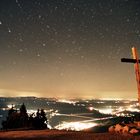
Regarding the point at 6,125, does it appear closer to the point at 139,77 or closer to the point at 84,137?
the point at 84,137

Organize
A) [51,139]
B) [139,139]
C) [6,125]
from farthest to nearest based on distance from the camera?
1. [6,125]
2. [51,139]
3. [139,139]

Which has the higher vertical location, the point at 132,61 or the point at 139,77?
the point at 132,61

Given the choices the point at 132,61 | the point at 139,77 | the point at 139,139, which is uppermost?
the point at 132,61

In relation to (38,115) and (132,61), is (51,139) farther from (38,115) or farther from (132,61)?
(38,115)

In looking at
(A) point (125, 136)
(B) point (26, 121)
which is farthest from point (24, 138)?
(B) point (26, 121)

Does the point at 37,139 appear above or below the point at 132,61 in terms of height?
below

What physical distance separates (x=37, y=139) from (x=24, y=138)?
4.00ft

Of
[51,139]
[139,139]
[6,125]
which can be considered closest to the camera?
[139,139]

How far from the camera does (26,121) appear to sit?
49062 millimetres

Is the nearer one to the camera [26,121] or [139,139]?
[139,139]

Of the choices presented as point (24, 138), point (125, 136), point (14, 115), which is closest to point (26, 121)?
point (14, 115)

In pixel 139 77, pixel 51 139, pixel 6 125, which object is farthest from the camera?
pixel 6 125

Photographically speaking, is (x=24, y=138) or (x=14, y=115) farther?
(x=14, y=115)

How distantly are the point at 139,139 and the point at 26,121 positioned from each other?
34.5 m
